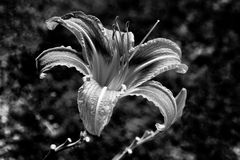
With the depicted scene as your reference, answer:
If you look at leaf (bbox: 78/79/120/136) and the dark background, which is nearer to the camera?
leaf (bbox: 78/79/120/136)

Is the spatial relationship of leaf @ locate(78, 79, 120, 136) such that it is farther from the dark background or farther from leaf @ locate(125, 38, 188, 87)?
the dark background

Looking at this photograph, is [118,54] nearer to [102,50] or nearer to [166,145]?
[102,50]

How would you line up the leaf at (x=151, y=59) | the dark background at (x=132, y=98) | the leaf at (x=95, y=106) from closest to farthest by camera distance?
the leaf at (x=95, y=106) < the leaf at (x=151, y=59) < the dark background at (x=132, y=98)

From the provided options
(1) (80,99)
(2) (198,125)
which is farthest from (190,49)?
(1) (80,99)

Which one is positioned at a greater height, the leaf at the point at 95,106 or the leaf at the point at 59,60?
the leaf at the point at 59,60

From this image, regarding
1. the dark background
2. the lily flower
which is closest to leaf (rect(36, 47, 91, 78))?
the lily flower

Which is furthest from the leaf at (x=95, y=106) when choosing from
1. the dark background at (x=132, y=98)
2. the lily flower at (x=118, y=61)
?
the dark background at (x=132, y=98)

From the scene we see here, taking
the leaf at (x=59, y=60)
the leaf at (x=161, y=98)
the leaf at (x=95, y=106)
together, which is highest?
the leaf at (x=59, y=60)

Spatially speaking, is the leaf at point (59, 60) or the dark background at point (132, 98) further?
the dark background at point (132, 98)

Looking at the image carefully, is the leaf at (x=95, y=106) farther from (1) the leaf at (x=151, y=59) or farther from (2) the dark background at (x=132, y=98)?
(2) the dark background at (x=132, y=98)
